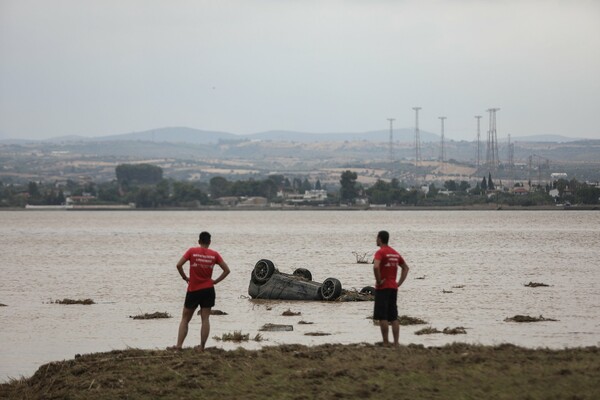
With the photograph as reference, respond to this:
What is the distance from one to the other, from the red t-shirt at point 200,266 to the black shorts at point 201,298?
71 millimetres

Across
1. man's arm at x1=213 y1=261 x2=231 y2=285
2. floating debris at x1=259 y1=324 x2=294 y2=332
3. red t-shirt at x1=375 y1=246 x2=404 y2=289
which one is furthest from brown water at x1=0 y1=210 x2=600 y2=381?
red t-shirt at x1=375 y1=246 x2=404 y2=289

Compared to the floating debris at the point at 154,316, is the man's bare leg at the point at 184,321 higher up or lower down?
higher up

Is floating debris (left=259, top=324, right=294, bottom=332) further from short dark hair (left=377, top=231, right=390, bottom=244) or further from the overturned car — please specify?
short dark hair (left=377, top=231, right=390, bottom=244)

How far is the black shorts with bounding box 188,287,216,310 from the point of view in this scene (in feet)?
65.3

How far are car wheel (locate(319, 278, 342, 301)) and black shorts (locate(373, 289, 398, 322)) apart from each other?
51.9ft

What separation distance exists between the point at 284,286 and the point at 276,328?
9147 millimetres

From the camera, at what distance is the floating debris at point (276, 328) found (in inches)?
1086

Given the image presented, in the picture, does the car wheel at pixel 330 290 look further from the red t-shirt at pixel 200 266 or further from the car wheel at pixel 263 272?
the red t-shirt at pixel 200 266

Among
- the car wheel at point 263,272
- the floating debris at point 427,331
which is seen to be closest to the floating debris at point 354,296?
the car wheel at point 263,272

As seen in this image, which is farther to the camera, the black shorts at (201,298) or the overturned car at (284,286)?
the overturned car at (284,286)

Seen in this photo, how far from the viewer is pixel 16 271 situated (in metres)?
61.2

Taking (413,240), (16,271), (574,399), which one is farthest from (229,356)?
(413,240)

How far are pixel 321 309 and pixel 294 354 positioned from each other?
14.0m

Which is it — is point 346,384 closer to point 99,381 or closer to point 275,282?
point 99,381
